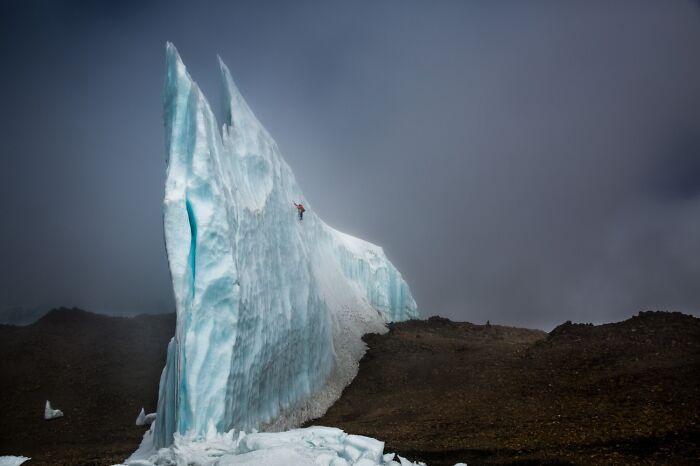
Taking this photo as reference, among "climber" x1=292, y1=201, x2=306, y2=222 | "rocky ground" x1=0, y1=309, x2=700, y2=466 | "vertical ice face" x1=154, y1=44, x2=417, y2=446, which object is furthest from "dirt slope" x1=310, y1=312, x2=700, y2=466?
"climber" x1=292, y1=201, x2=306, y2=222

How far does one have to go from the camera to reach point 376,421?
1106 centimetres

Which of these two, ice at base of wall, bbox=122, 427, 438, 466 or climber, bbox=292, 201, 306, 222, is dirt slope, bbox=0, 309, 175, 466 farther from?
climber, bbox=292, 201, 306, 222

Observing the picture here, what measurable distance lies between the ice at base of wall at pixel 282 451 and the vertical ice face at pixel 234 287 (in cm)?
80

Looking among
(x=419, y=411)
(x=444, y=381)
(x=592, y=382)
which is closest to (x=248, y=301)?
(x=419, y=411)

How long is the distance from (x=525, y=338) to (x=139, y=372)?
21.9 metres

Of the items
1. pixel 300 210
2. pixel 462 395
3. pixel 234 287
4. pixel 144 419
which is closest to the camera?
pixel 234 287

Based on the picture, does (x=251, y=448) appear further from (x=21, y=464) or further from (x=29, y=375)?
(x=29, y=375)

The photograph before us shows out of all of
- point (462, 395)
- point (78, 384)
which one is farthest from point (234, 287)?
point (78, 384)

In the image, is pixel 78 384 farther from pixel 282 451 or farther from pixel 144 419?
pixel 282 451

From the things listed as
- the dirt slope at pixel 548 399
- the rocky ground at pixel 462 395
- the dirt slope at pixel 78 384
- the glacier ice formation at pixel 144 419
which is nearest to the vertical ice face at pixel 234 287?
the rocky ground at pixel 462 395

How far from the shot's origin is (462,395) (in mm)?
12273

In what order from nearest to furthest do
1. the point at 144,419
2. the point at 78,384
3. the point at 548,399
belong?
the point at 548,399
the point at 144,419
the point at 78,384

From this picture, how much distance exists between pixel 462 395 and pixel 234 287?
762cm

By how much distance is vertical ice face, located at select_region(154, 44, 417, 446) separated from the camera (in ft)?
28.9
